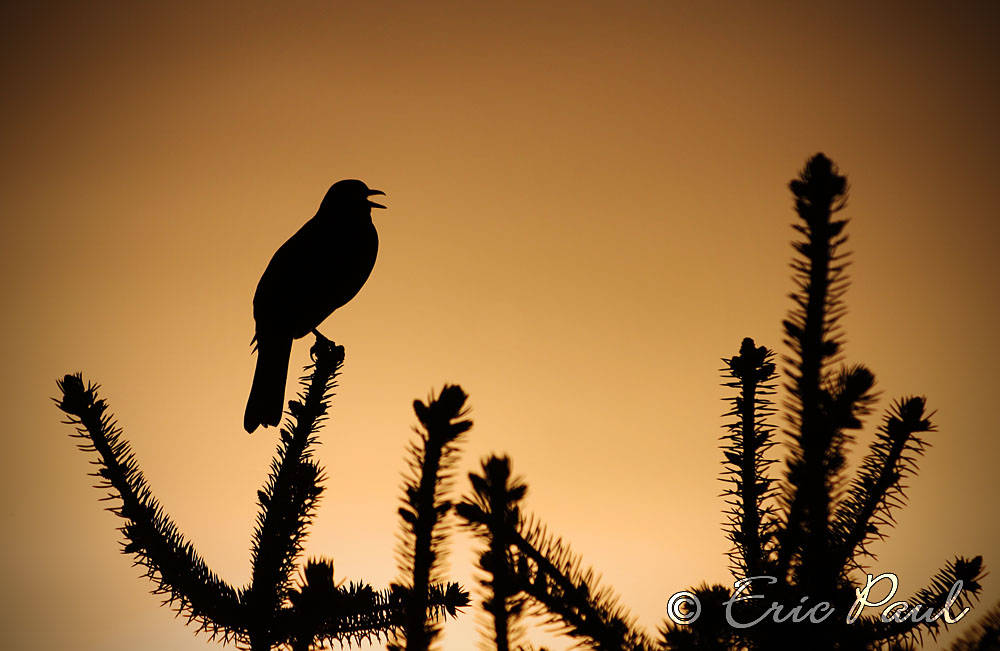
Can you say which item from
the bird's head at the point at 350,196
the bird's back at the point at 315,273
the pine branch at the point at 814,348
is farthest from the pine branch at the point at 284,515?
the bird's head at the point at 350,196

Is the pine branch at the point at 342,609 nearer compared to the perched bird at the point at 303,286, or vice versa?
the pine branch at the point at 342,609

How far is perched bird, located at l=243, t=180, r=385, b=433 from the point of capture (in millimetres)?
3803

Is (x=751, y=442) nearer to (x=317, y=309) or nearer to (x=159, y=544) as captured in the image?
(x=159, y=544)

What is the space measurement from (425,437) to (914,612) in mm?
1269

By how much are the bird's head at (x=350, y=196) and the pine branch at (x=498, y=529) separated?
4.88m

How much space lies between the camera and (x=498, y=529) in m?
1.17

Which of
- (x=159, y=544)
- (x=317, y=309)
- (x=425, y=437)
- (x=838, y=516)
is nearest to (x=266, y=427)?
(x=317, y=309)

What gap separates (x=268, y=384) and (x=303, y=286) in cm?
88

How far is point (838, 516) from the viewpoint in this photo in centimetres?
154

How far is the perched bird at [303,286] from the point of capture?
3.80m

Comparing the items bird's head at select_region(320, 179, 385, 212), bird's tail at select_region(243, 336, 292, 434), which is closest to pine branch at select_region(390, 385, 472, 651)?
bird's tail at select_region(243, 336, 292, 434)

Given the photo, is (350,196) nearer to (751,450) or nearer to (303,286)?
(303,286)

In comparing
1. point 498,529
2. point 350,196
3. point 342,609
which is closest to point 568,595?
Answer: point 498,529

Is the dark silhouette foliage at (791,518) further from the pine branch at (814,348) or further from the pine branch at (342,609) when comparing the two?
the pine branch at (342,609)
